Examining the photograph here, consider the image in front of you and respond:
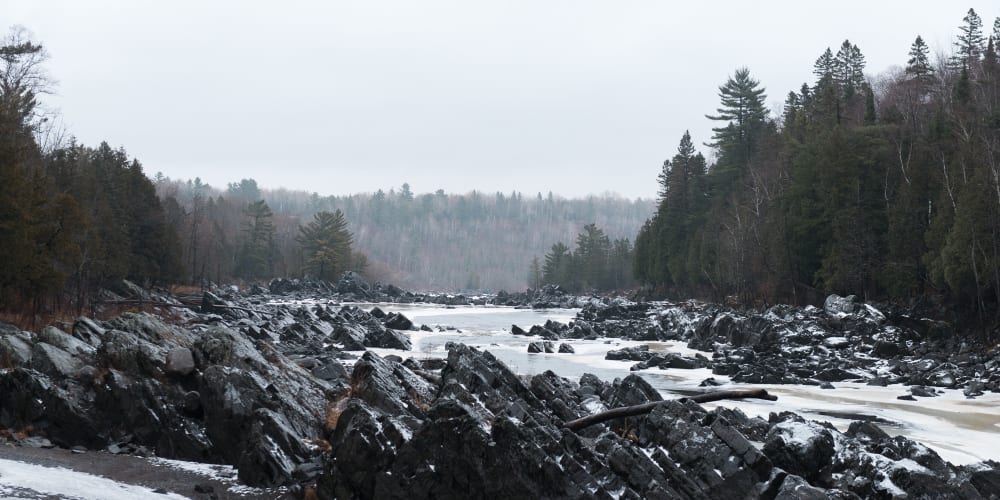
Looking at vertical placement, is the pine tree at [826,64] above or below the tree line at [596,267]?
above

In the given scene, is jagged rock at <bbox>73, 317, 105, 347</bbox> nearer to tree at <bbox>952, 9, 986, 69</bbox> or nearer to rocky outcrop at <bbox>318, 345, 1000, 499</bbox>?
rocky outcrop at <bbox>318, 345, 1000, 499</bbox>

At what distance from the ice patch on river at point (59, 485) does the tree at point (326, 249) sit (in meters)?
107

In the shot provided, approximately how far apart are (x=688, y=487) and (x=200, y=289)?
241ft

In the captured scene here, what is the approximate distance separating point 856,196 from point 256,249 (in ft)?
291

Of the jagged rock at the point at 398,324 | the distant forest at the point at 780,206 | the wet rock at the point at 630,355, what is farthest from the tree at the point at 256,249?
the wet rock at the point at 630,355

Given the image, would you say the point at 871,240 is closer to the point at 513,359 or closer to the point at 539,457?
the point at 513,359

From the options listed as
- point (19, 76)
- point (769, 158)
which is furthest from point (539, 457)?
point (769, 158)

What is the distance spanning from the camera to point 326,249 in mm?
116500

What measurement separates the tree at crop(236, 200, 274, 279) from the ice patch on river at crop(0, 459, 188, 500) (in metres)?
107

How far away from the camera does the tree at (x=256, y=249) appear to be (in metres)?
113

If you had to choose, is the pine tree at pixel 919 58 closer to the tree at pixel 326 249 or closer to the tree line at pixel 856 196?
the tree line at pixel 856 196

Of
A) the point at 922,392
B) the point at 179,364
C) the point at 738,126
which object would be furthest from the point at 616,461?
the point at 738,126

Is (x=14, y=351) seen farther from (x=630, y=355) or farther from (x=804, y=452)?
(x=630, y=355)

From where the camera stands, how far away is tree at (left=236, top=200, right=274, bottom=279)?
113 meters
